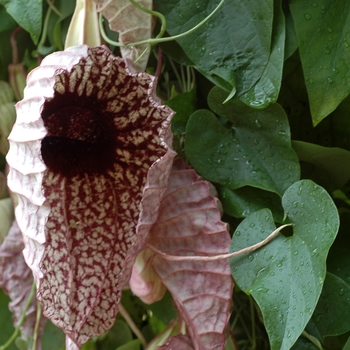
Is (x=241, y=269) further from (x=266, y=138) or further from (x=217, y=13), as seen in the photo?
(x=217, y=13)

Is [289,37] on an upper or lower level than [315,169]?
upper

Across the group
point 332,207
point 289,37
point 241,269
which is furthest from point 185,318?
point 289,37

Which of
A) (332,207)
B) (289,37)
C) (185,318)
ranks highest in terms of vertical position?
(289,37)

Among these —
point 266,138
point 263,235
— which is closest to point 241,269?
point 263,235

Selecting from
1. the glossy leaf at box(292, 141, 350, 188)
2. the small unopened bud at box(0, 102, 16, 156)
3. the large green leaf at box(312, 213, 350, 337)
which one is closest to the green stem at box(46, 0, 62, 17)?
the small unopened bud at box(0, 102, 16, 156)

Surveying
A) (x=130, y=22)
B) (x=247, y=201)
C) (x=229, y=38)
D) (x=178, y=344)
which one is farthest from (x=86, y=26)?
(x=178, y=344)

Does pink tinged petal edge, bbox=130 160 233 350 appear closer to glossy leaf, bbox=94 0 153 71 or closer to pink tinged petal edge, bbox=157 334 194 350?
pink tinged petal edge, bbox=157 334 194 350

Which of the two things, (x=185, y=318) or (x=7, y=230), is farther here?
(x=7, y=230)
